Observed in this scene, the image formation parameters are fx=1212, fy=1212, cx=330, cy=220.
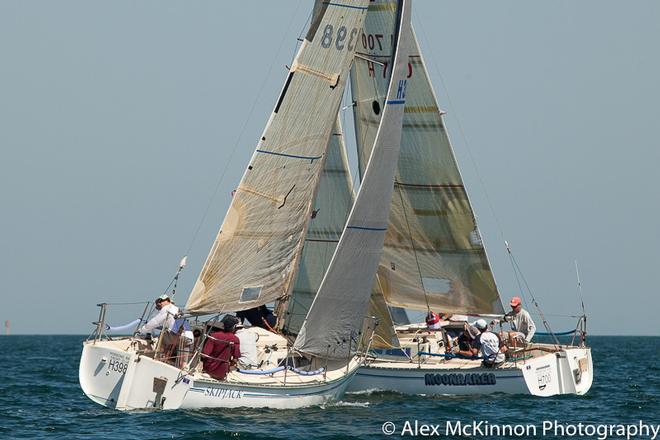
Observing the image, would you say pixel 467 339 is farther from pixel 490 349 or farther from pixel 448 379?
pixel 448 379

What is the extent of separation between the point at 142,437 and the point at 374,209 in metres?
7.04

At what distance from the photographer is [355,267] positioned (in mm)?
22109

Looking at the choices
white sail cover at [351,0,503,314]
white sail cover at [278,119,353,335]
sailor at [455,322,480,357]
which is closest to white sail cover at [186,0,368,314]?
white sail cover at [278,119,353,335]

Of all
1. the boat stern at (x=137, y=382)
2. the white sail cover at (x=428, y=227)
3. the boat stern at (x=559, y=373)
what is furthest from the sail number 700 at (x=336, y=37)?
the boat stern at (x=137, y=382)

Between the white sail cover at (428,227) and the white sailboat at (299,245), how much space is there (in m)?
3.85

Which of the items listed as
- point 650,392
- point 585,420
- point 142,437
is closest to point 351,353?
point 585,420

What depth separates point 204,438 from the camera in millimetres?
17422

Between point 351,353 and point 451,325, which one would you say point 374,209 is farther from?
point 451,325

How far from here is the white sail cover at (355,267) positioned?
21.9 meters

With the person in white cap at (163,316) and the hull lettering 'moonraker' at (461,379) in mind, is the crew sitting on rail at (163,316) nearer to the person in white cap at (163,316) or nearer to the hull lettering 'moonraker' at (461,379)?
the person in white cap at (163,316)

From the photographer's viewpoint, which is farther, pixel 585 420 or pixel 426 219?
pixel 426 219

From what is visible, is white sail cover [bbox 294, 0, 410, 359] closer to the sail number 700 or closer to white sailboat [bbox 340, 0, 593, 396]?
the sail number 700

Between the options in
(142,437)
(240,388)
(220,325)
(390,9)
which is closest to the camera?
(142,437)

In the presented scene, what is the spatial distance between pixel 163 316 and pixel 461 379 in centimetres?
695
